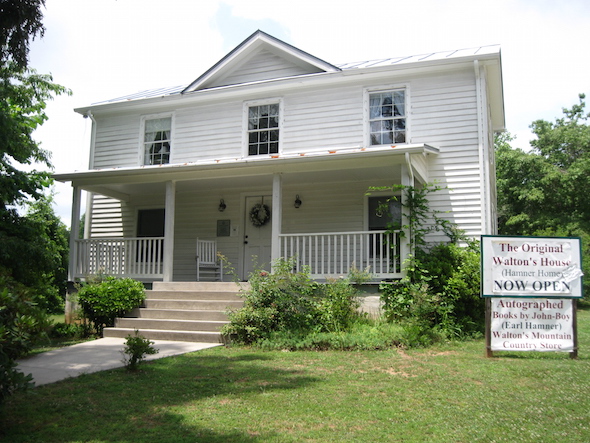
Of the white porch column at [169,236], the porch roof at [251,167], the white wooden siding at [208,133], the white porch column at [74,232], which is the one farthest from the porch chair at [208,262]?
the white porch column at [74,232]

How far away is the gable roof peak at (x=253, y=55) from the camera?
12488 mm

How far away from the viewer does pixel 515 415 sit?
4.45 meters

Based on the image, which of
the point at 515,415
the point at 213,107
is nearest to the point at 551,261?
the point at 515,415

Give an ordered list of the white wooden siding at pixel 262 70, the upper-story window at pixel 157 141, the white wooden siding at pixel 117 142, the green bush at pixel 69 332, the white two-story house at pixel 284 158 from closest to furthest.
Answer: the green bush at pixel 69 332 → the white two-story house at pixel 284 158 → the white wooden siding at pixel 262 70 → the upper-story window at pixel 157 141 → the white wooden siding at pixel 117 142

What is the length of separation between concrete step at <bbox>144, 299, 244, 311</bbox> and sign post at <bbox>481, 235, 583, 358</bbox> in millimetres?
4373

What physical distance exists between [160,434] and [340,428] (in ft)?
4.66

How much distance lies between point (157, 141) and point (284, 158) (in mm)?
5211

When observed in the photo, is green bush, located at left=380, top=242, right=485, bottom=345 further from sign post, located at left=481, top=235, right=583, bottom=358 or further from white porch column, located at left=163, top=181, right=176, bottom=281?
white porch column, located at left=163, top=181, right=176, bottom=281

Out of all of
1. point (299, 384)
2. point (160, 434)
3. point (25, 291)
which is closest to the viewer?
point (160, 434)

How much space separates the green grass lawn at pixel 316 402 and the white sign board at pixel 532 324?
234mm

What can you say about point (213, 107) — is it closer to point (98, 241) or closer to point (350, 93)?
point (350, 93)

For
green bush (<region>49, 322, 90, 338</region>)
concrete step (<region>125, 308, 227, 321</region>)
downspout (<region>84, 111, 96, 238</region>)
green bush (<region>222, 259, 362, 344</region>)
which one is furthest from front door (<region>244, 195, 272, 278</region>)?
downspout (<region>84, 111, 96, 238</region>)

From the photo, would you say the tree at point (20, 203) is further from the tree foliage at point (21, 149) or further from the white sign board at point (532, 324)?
the white sign board at point (532, 324)

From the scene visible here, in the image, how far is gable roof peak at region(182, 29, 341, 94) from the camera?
12.5 m
